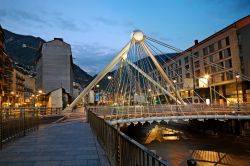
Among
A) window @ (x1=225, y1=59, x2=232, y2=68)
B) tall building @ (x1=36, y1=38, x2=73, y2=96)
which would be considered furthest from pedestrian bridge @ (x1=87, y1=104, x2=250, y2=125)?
tall building @ (x1=36, y1=38, x2=73, y2=96)

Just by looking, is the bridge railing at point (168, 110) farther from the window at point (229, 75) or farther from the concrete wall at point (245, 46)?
the window at point (229, 75)

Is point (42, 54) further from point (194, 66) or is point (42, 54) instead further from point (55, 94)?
point (194, 66)

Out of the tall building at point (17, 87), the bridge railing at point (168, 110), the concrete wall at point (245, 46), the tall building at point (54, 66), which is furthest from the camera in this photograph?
the tall building at point (17, 87)

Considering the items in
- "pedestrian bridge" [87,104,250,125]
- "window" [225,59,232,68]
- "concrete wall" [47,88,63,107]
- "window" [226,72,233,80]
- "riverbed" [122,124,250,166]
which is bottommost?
"riverbed" [122,124,250,166]

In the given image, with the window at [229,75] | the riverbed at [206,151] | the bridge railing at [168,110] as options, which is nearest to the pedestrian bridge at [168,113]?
the bridge railing at [168,110]

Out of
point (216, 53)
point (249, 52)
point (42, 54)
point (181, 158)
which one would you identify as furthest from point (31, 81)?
point (181, 158)

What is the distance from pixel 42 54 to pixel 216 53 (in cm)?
4526

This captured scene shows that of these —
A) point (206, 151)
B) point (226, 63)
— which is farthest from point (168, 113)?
point (226, 63)

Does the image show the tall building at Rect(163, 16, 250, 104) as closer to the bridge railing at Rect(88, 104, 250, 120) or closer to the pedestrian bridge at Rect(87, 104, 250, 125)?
the bridge railing at Rect(88, 104, 250, 120)

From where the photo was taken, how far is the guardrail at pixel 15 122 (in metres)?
12.0

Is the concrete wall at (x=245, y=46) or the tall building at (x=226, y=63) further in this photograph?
the tall building at (x=226, y=63)

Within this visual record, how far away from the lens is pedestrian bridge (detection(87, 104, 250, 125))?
3161 centimetres

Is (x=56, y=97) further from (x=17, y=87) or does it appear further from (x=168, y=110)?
(x=17, y=87)

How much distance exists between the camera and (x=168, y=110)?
3612 centimetres
